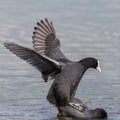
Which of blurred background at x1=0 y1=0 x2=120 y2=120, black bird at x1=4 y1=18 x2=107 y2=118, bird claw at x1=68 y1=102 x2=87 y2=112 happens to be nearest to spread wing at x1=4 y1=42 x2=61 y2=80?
black bird at x1=4 y1=18 x2=107 y2=118

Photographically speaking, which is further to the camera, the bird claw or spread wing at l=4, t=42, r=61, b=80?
the bird claw

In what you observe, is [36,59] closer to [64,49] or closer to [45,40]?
[45,40]

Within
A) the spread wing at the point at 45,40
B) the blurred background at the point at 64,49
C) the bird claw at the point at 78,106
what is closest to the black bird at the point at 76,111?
the bird claw at the point at 78,106

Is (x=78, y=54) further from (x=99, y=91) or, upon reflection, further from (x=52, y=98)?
(x=52, y=98)

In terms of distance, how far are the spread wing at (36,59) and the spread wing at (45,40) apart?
623 mm

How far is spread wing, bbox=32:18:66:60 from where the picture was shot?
1101 centimetres

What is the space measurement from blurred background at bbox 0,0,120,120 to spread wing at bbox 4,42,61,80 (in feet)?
2.27

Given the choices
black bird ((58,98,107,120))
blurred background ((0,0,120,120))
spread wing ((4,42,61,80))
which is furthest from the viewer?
blurred background ((0,0,120,120))

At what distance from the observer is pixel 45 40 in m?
11.2

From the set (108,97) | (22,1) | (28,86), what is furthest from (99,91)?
(22,1)

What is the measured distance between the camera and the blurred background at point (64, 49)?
1094cm

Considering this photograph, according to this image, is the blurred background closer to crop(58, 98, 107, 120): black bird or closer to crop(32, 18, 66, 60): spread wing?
crop(58, 98, 107, 120): black bird

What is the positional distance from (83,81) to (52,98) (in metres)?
1.92

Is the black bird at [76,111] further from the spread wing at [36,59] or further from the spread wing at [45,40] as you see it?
the spread wing at [45,40]
